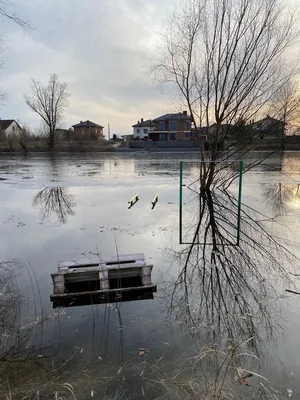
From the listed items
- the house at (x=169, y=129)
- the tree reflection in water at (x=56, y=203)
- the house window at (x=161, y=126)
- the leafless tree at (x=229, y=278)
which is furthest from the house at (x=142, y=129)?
the leafless tree at (x=229, y=278)

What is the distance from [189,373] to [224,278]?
2024 mm

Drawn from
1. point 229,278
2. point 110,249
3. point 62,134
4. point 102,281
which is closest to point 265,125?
point 110,249

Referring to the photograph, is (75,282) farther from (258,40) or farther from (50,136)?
(50,136)

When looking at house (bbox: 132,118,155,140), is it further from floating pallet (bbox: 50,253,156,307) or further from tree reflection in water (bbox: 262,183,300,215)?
floating pallet (bbox: 50,253,156,307)

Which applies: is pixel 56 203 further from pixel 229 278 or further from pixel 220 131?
pixel 229 278

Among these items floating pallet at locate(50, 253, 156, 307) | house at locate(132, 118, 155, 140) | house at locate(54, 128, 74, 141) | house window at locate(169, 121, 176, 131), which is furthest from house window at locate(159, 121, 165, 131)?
floating pallet at locate(50, 253, 156, 307)

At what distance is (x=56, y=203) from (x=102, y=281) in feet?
22.0

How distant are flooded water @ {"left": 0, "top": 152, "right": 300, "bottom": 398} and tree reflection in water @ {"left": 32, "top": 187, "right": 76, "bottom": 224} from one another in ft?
0.10

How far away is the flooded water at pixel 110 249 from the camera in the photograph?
3316 millimetres

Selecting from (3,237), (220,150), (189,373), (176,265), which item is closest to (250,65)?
(220,150)

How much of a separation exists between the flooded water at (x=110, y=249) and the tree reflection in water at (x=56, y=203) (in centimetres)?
3

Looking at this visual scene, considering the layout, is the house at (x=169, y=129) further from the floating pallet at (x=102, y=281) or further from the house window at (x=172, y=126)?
the floating pallet at (x=102, y=281)

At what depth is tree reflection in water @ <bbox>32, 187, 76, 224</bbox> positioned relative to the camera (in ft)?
29.8

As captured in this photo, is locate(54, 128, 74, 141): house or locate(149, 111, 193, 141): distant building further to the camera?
locate(54, 128, 74, 141): house
